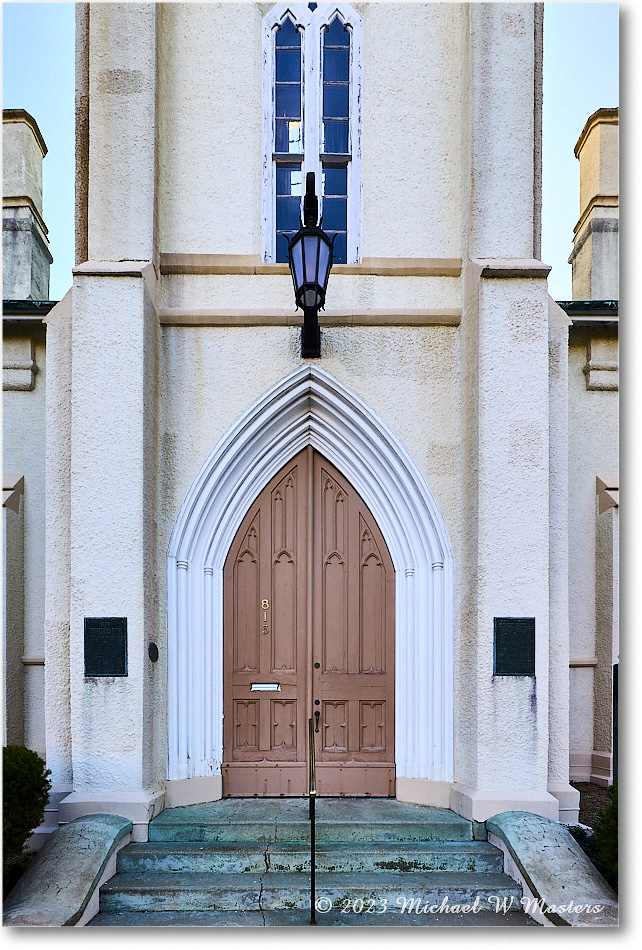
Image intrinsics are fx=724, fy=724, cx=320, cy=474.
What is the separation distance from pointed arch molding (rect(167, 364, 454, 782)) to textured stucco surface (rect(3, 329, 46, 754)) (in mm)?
1575

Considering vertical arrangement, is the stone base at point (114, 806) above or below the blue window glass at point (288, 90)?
below

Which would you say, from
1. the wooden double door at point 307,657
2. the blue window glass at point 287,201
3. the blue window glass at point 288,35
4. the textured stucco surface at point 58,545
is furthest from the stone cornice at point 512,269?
the textured stucco surface at point 58,545

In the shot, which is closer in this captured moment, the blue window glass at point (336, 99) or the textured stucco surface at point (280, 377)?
the textured stucco surface at point (280, 377)

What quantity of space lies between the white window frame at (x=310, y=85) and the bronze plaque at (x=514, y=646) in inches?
118

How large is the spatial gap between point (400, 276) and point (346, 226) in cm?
64

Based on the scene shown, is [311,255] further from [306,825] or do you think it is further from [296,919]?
[296,919]

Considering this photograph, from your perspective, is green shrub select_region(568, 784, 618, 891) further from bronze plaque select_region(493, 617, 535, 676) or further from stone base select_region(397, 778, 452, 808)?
stone base select_region(397, 778, 452, 808)

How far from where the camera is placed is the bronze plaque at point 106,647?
5008 mm

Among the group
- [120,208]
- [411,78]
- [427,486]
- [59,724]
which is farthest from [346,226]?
[59,724]

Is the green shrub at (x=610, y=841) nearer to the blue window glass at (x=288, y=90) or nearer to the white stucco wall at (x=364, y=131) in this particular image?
the white stucco wall at (x=364, y=131)

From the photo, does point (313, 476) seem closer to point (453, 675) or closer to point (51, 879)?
point (453, 675)

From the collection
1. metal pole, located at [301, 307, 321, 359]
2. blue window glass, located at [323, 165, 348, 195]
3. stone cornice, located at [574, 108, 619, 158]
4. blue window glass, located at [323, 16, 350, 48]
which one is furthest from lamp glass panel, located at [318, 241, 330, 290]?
stone cornice, located at [574, 108, 619, 158]

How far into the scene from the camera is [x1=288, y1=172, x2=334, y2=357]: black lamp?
16.4ft

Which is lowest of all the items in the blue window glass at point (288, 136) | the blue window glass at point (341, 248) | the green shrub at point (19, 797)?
the green shrub at point (19, 797)
